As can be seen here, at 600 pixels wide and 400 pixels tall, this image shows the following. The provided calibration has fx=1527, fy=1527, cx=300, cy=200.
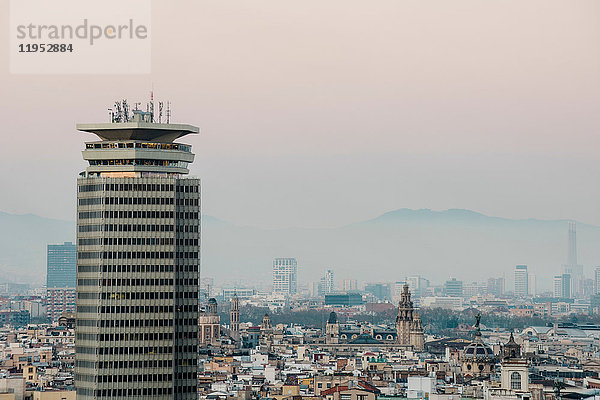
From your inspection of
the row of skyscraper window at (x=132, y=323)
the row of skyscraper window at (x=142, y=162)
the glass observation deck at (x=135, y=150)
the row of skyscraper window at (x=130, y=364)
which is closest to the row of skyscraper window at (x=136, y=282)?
the row of skyscraper window at (x=132, y=323)

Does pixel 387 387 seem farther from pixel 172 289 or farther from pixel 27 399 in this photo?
pixel 172 289

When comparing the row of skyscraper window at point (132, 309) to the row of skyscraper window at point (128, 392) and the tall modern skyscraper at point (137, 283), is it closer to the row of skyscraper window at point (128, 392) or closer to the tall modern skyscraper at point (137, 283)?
the tall modern skyscraper at point (137, 283)

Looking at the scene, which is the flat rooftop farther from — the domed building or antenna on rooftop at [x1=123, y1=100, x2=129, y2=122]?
the domed building

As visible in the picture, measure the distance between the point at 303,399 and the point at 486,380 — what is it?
24.1 metres

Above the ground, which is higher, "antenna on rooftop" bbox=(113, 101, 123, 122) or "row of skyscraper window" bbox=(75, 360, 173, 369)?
"antenna on rooftop" bbox=(113, 101, 123, 122)

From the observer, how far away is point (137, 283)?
3816 inches

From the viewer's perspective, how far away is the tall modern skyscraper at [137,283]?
9650 cm

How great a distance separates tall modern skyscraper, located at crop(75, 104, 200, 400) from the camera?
9650 cm

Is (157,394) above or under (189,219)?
under

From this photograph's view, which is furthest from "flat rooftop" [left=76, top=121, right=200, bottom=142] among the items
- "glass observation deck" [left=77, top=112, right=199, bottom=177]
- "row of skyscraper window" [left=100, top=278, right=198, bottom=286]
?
"row of skyscraper window" [left=100, top=278, right=198, bottom=286]

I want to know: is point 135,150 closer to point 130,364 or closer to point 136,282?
point 136,282

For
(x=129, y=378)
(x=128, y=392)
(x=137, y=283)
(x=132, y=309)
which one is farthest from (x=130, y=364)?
(x=137, y=283)

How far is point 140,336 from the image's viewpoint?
318 ft

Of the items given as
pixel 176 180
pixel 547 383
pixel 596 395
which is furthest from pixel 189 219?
pixel 547 383
